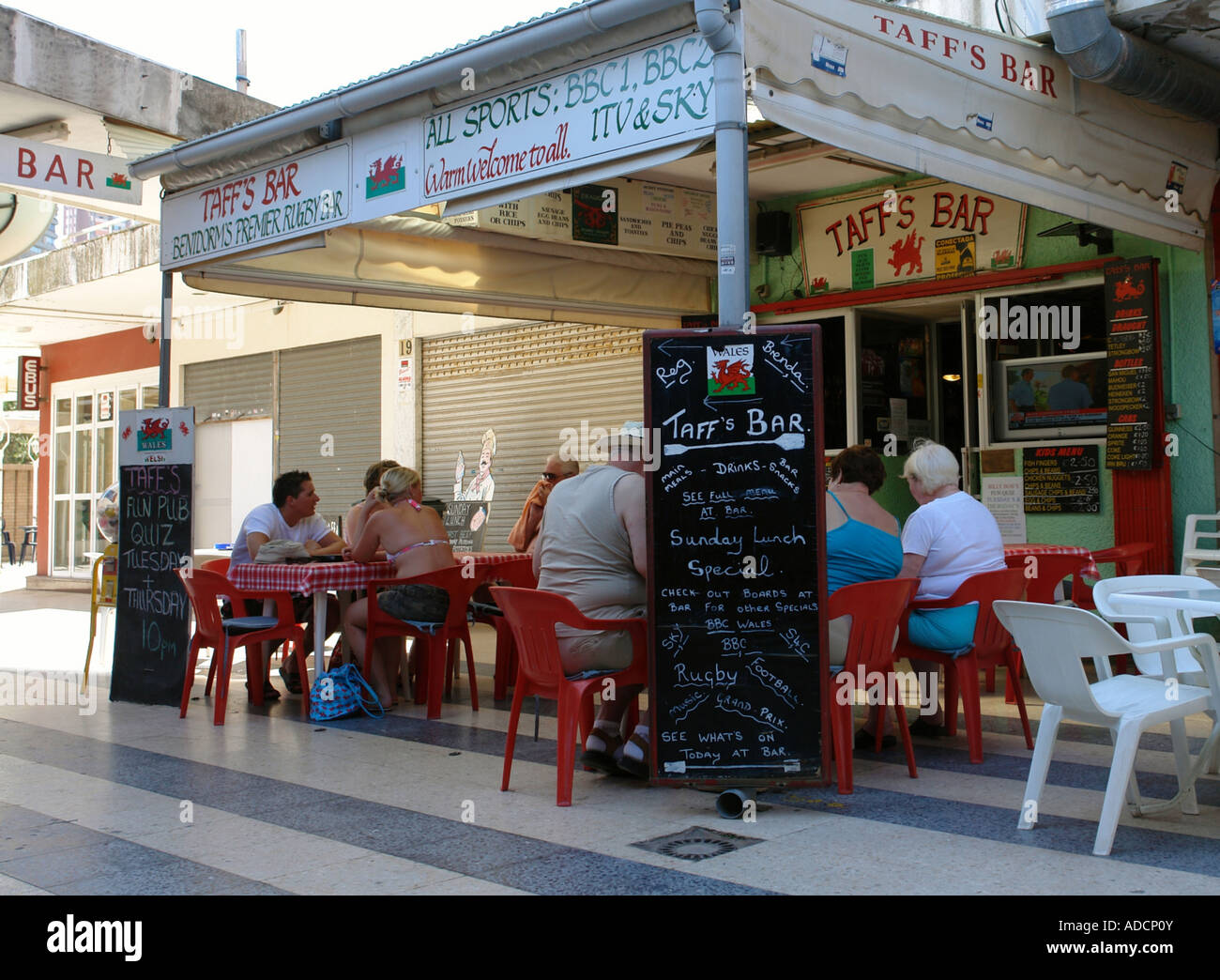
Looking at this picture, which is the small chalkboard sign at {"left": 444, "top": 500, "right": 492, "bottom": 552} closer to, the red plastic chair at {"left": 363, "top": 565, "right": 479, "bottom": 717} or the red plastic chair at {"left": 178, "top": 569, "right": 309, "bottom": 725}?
the red plastic chair at {"left": 363, "top": 565, "right": 479, "bottom": 717}

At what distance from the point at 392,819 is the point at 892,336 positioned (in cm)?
652

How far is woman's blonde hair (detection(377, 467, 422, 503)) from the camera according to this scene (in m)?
7.18

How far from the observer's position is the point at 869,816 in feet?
14.6

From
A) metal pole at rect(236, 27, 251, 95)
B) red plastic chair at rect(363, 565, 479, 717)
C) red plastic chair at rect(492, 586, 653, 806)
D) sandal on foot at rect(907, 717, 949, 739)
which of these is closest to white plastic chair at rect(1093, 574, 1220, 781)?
sandal on foot at rect(907, 717, 949, 739)

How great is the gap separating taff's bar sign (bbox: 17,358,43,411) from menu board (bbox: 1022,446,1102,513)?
16.1m

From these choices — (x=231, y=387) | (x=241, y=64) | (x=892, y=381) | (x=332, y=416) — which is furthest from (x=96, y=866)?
(x=231, y=387)

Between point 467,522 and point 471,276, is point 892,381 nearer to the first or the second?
point 471,276

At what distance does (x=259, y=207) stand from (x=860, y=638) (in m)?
4.66

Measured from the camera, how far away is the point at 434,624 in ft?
22.5

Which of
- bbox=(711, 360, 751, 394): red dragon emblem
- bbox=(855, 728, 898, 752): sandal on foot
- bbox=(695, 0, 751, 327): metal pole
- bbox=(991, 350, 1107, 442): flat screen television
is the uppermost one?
bbox=(695, 0, 751, 327): metal pole

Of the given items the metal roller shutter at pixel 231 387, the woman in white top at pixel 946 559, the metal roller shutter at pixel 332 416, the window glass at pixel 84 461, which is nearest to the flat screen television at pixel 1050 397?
the woman in white top at pixel 946 559

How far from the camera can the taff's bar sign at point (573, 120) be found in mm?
4941
